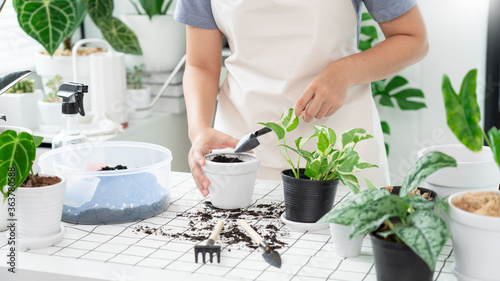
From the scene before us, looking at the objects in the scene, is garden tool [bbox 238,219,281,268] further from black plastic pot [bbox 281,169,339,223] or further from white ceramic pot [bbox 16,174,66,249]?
white ceramic pot [bbox 16,174,66,249]

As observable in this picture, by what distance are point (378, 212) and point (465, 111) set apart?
0.19 meters

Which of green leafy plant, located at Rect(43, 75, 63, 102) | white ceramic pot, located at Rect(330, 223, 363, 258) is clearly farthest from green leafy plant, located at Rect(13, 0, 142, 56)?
white ceramic pot, located at Rect(330, 223, 363, 258)

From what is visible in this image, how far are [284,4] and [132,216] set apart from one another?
67 centimetres

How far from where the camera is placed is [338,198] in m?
1.40

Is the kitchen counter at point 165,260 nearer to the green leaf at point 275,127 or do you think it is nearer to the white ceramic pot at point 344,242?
the white ceramic pot at point 344,242

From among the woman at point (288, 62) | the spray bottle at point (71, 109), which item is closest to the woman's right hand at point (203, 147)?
the woman at point (288, 62)

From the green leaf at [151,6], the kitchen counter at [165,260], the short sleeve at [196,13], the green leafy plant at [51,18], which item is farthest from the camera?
the green leaf at [151,6]

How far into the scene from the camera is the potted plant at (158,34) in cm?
264

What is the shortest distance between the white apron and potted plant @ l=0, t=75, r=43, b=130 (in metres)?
1.02

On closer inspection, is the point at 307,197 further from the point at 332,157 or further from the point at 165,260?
the point at 165,260

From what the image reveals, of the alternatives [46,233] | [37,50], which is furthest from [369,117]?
[37,50]

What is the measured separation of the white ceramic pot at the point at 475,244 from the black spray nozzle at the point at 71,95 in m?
0.81

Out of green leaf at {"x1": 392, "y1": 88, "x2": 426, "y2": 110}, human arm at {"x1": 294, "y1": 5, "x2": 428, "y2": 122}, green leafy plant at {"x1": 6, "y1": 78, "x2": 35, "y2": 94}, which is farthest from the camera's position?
green leaf at {"x1": 392, "y1": 88, "x2": 426, "y2": 110}

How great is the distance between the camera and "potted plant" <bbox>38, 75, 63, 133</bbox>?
2314 millimetres
